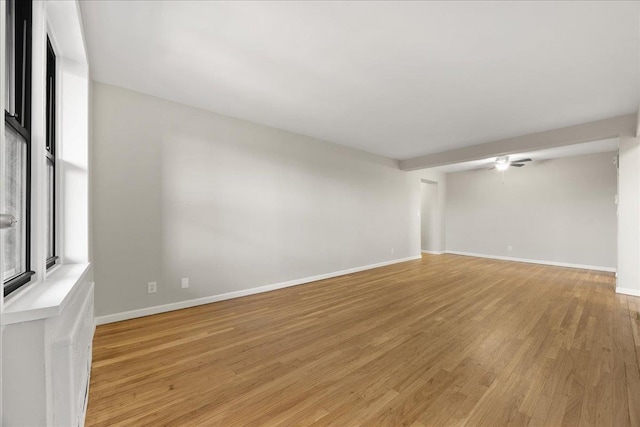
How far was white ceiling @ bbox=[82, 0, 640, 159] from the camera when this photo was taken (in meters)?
1.82

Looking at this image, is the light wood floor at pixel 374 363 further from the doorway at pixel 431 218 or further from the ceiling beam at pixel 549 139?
the doorway at pixel 431 218

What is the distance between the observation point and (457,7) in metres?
1.75

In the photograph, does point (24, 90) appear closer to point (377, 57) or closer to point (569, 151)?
point (377, 57)

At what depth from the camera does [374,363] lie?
6.71 ft

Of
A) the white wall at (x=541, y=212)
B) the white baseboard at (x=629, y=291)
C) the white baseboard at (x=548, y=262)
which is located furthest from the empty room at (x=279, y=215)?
the white wall at (x=541, y=212)

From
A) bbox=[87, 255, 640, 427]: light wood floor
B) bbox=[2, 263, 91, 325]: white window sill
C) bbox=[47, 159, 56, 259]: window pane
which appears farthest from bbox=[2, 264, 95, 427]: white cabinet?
bbox=[47, 159, 56, 259]: window pane

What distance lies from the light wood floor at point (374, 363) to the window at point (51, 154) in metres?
0.99

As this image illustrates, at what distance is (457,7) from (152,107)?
3122 mm

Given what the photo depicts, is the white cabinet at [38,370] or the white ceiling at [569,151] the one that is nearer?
the white cabinet at [38,370]

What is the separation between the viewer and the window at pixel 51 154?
186 cm

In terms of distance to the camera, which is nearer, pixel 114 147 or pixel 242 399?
pixel 242 399

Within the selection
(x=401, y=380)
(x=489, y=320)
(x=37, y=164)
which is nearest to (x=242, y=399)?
(x=401, y=380)

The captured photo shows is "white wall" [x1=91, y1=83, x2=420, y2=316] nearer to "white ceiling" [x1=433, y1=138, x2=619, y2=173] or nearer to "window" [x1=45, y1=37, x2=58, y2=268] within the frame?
"window" [x1=45, y1=37, x2=58, y2=268]

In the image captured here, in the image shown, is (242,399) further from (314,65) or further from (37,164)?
(314,65)
